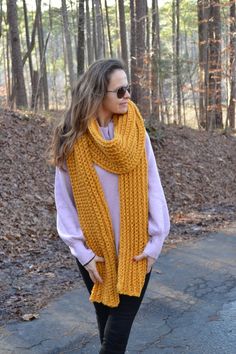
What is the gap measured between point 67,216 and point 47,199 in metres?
6.24

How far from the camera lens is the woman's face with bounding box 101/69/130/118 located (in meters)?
2.74

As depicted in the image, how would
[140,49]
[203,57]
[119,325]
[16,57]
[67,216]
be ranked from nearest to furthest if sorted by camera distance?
[119,325] → [67,216] → [16,57] → [140,49] → [203,57]

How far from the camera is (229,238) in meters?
7.60

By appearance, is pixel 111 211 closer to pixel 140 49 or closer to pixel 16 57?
pixel 16 57

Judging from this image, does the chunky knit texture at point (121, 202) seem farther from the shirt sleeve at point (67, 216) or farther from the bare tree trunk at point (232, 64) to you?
the bare tree trunk at point (232, 64)

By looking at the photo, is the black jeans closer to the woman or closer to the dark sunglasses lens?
the woman

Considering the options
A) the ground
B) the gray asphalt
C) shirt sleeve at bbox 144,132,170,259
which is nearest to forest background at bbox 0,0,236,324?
the ground

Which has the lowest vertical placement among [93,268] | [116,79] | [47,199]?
[47,199]

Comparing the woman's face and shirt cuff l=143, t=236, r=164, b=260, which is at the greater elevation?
the woman's face

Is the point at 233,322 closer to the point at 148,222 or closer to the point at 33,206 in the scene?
the point at 148,222

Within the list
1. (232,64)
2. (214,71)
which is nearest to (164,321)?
(214,71)

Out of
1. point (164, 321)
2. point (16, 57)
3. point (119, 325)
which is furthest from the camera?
point (16, 57)

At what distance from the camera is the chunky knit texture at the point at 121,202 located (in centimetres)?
270

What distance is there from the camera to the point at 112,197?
276 cm
